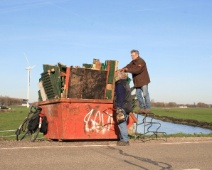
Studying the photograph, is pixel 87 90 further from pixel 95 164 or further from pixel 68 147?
pixel 95 164

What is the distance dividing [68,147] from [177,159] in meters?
2.49

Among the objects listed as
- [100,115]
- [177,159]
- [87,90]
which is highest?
[87,90]

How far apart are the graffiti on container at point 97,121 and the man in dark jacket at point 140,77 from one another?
991mm

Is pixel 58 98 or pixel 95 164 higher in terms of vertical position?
pixel 58 98

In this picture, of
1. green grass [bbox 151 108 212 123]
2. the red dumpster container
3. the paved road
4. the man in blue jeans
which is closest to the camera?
the paved road

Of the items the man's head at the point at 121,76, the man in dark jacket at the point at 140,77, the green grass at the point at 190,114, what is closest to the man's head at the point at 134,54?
the man in dark jacket at the point at 140,77

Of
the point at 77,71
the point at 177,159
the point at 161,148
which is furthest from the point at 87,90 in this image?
the point at 177,159

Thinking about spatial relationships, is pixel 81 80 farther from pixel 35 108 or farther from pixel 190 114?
pixel 190 114

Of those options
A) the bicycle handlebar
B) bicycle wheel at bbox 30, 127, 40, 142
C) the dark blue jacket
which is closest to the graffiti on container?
the dark blue jacket

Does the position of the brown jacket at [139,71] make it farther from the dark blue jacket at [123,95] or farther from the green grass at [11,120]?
the green grass at [11,120]

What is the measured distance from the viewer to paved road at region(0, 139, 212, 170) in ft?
19.7

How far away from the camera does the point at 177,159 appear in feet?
22.7

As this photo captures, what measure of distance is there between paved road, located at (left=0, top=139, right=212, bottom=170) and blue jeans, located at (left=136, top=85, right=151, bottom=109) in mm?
1772

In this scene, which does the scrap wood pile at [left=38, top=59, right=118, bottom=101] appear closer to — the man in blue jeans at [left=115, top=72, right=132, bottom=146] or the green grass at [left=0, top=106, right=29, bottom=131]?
the man in blue jeans at [left=115, top=72, right=132, bottom=146]
